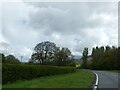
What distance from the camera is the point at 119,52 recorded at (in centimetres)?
11888

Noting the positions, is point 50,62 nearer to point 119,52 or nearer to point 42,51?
point 42,51

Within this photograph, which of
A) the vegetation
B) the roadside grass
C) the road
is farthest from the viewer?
the vegetation

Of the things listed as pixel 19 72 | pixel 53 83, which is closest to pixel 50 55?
→ pixel 19 72

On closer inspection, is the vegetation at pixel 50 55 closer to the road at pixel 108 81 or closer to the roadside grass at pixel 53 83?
the road at pixel 108 81

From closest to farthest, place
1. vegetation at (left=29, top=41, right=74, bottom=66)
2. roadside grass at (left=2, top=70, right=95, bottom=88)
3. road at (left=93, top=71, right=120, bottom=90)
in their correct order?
1. roadside grass at (left=2, top=70, right=95, bottom=88)
2. road at (left=93, top=71, right=120, bottom=90)
3. vegetation at (left=29, top=41, right=74, bottom=66)

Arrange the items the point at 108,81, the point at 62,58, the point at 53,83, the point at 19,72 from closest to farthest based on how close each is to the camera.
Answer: the point at 53,83 → the point at 108,81 → the point at 19,72 → the point at 62,58

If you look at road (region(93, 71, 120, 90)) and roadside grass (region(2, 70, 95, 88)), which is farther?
road (region(93, 71, 120, 90))

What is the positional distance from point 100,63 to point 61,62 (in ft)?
87.2

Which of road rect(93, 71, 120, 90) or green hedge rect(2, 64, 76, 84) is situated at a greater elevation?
green hedge rect(2, 64, 76, 84)

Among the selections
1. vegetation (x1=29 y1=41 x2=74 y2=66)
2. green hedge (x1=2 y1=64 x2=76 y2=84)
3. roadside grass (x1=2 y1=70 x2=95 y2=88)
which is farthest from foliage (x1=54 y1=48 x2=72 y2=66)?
roadside grass (x1=2 y1=70 x2=95 y2=88)

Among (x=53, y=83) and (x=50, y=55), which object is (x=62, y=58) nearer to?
(x=50, y=55)

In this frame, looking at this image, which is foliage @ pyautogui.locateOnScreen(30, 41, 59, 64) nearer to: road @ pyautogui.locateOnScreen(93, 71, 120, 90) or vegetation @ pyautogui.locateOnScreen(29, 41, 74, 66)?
vegetation @ pyautogui.locateOnScreen(29, 41, 74, 66)

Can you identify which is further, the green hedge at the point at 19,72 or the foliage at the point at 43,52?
the foliage at the point at 43,52

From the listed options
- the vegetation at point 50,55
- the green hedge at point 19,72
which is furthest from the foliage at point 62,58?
the green hedge at point 19,72
